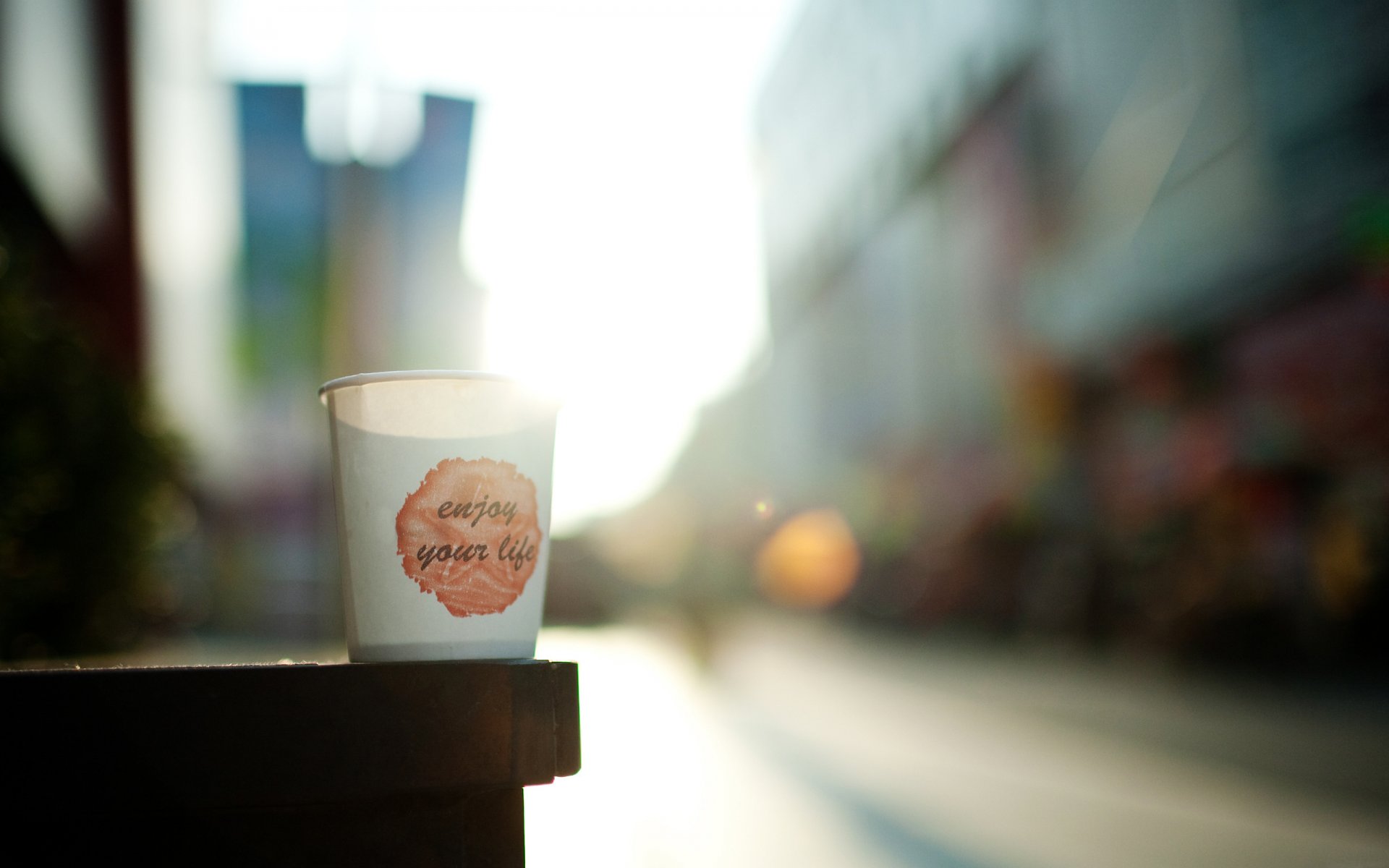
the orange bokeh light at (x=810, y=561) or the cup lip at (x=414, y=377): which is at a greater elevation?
the cup lip at (x=414, y=377)

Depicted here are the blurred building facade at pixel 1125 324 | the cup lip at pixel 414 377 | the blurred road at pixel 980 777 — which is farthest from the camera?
the blurred building facade at pixel 1125 324

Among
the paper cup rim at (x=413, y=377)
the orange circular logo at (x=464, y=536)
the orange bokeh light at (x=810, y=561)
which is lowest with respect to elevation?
the orange bokeh light at (x=810, y=561)

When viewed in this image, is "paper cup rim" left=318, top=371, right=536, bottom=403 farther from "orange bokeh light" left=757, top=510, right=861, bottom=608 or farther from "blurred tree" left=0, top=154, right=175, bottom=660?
"orange bokeh light" left=757, top=510, right=861, bottom=608

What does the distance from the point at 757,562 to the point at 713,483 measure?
17.1 meters

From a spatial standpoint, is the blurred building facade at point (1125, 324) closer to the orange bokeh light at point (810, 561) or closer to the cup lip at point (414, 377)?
the orange bokeh light at point (810, 561)

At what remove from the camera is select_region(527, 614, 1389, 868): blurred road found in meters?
4.51

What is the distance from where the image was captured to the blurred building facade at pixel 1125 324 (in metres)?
11.1

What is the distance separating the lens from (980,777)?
20.6 ft

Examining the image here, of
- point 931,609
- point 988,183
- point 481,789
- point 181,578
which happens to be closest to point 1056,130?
point 988,183

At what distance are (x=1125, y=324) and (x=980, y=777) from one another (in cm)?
1062

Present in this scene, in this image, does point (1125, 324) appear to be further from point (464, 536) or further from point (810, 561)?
point (810, 561)

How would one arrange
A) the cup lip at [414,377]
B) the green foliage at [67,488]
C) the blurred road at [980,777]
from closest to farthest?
the cup lip at [414,377] → the green foliage at [67,488] → the blurred road at [980,777]

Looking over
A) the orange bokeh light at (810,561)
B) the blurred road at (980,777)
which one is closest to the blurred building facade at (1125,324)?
the orange bokeh light at (810,561)

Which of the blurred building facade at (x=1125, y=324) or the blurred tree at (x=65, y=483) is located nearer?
the blurred tree at (x=65, y=483)
